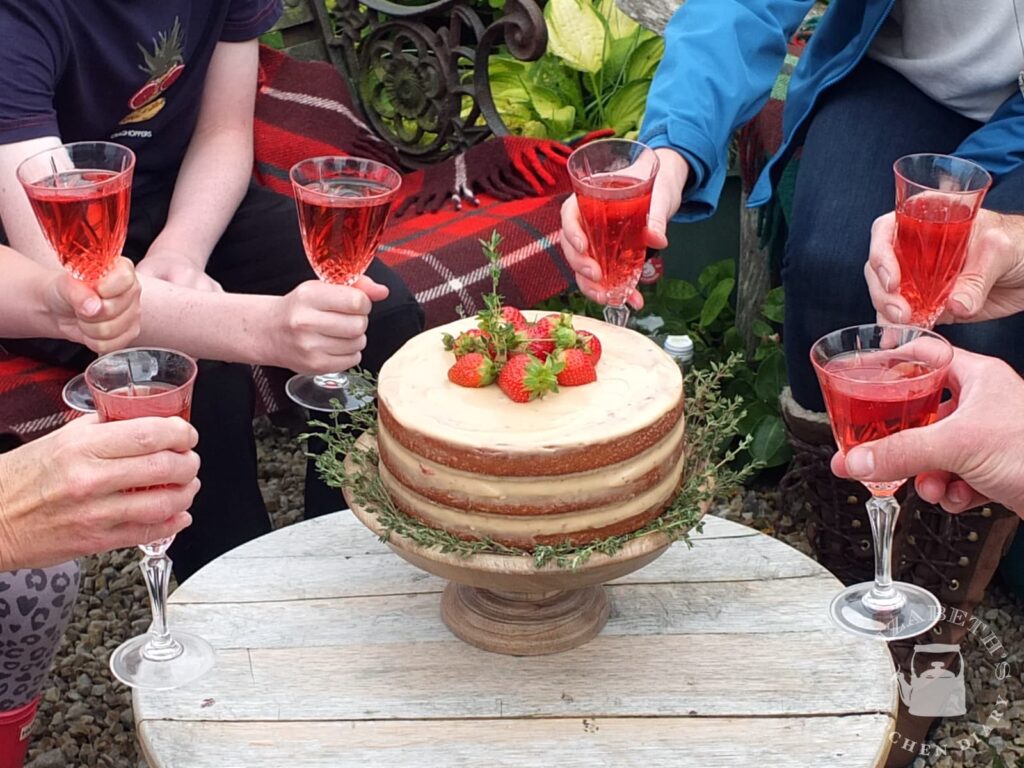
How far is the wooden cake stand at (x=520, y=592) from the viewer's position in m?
1.84

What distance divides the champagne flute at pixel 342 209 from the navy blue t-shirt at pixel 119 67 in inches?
23.2

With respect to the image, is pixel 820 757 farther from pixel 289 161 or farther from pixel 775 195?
pixel 289 161

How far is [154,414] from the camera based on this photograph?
1.77 meters

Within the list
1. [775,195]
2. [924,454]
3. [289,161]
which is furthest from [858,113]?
[289,161]

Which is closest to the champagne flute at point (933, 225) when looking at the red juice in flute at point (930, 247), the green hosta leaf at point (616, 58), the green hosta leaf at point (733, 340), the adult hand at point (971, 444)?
the red juice in flute at point (930, 247)

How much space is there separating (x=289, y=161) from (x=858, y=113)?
156 cm

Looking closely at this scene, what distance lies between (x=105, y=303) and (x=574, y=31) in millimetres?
2516

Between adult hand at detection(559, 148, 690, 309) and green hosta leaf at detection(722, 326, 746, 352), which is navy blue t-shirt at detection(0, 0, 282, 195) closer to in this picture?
adult hand at detection(559, 148, 690, 309)

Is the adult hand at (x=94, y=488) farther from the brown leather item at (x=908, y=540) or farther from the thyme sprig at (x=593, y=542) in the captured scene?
the brown leather item at (x=908, y=540)

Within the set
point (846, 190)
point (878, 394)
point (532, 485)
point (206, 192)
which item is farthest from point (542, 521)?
point (206, 192)

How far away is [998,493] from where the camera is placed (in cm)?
190

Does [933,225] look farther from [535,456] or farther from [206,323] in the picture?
[206,323]

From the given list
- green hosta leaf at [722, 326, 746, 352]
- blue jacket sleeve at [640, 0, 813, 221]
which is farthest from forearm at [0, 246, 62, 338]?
green hosta leaf at [722, 326, 746, 352]

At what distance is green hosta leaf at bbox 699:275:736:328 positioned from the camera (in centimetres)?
419
